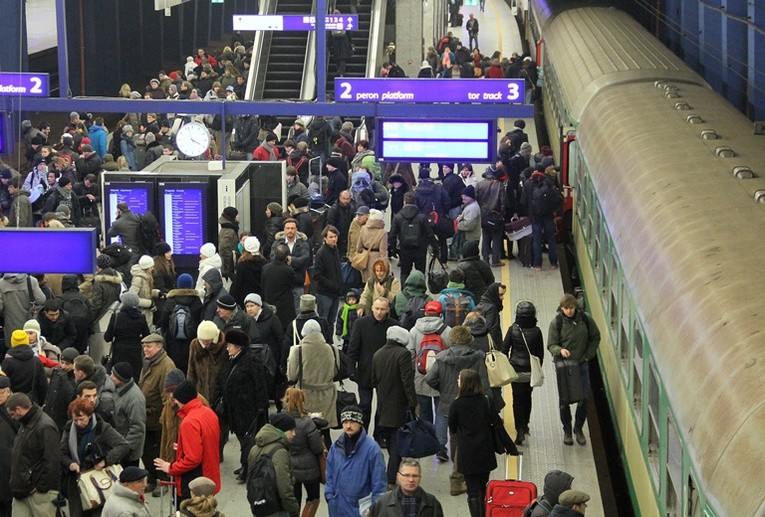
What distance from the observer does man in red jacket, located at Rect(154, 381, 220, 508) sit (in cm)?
1061

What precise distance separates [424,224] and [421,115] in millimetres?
2415

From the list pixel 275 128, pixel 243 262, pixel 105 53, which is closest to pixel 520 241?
pixel 243 262

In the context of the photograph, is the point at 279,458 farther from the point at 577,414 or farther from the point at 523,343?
the point at 577,414

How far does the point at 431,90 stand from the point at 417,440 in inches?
351

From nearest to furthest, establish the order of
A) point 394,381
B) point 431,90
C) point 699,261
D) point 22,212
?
point 699,261 < point 394,381 < point 431,90 < point 22,212

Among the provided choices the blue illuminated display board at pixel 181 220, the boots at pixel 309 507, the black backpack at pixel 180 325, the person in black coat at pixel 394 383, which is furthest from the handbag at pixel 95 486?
the blue illuminated display board at pixel 181 220

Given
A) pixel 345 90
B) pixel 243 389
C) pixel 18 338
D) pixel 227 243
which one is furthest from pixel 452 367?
pixel 345 90

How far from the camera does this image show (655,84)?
14867 mm

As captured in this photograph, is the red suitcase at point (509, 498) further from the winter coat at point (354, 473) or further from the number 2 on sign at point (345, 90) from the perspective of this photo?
the number 2 on sign at point (345, 90)

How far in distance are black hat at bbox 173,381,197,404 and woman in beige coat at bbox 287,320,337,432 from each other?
5.80ft

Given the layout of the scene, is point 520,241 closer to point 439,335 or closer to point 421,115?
point 421,115

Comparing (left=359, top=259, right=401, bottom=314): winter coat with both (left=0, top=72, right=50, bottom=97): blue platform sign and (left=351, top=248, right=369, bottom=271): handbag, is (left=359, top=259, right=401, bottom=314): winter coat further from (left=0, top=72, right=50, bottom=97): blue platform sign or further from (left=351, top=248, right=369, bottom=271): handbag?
(left=0, top=72, right=50, bottom=97): blue platform sign

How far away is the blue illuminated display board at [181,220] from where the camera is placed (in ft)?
63.2

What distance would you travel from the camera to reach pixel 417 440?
11836 millimetres
